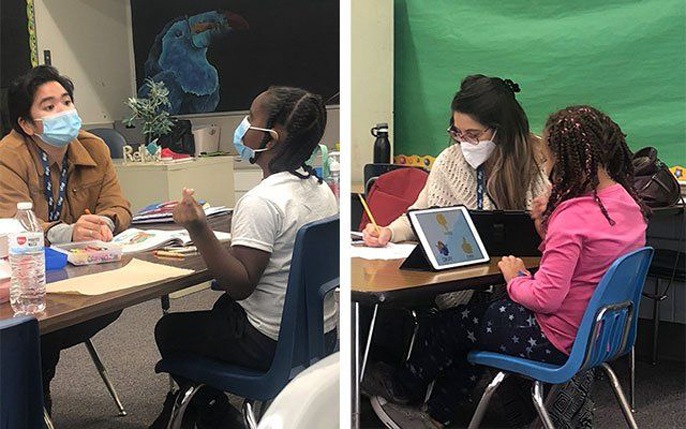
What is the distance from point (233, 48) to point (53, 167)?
135 millimetres

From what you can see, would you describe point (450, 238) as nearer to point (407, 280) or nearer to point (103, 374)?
point (407, 280)

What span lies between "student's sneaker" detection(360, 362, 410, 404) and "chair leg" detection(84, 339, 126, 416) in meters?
0.24

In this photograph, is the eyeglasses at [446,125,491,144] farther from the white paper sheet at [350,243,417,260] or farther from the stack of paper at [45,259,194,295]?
the stack of paper at [45,259,194,295]

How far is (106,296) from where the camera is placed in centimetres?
35

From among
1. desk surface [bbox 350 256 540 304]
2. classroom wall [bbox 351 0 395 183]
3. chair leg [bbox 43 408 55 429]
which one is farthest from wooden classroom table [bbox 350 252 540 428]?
chair leg [bbox 43 408 55 429]

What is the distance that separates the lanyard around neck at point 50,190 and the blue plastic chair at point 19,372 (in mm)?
69

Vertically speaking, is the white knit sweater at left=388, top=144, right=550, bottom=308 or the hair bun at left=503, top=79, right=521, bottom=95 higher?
the hair bun at left=503, top=79, right=521, bottom=95

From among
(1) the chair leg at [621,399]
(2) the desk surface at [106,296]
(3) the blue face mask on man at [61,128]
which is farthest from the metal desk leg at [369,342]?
(1) the chair leg at [621,399]

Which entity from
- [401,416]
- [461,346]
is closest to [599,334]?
[461,346]

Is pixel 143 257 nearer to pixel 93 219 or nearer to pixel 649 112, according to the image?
pixel 93 219

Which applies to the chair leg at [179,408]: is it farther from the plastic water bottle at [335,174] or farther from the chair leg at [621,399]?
the chair leg at [621,399]

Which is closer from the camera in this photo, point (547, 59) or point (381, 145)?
point (381, 145)

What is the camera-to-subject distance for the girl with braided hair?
1.25 feet

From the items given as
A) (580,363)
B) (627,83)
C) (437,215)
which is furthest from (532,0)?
(580,363)
